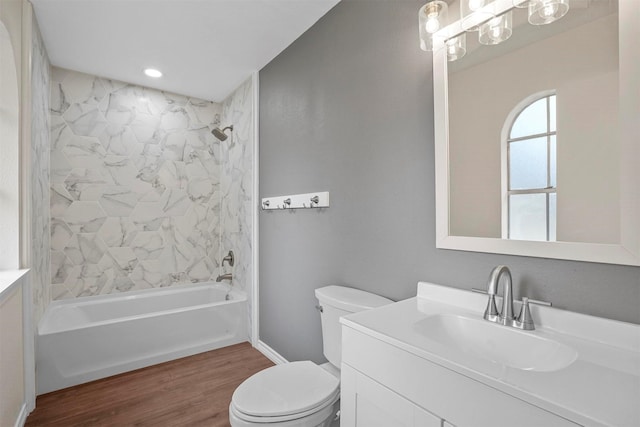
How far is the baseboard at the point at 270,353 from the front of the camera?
95.7 inches

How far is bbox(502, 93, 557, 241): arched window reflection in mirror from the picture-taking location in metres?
1.01

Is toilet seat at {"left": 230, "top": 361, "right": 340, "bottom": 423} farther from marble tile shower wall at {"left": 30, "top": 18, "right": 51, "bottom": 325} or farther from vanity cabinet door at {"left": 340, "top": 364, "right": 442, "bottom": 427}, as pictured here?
marble tile shower wall at {"left": 30, "top": 18, "right": 51, "bottom": 325}

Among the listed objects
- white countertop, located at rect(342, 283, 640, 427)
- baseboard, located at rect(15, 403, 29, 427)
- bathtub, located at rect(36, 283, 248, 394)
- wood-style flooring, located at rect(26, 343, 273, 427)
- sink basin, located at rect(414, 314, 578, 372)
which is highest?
white countertop, located at rect(342, 283, 640, 427)

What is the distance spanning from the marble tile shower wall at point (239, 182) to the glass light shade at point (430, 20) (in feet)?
5.90

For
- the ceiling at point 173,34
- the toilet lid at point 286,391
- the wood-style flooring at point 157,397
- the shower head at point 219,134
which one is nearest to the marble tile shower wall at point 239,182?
→ the shower head at point 219,134

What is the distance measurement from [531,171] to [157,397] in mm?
2493

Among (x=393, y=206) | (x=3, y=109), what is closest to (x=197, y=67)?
(x=3, y=109)

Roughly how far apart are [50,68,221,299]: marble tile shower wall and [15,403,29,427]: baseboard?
→ 45.3 inches

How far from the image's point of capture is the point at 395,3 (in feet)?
5.03

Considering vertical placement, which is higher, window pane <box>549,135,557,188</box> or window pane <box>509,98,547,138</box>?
window pane <box>509,98,547,138</box>

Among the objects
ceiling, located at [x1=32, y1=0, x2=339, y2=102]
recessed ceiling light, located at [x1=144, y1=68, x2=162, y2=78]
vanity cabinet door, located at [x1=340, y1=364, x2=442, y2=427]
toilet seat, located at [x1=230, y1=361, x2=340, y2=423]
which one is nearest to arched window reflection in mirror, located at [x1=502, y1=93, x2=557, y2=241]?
vanity cabinet door, located at [x1=340, y1=364, x2=442, y2=427]

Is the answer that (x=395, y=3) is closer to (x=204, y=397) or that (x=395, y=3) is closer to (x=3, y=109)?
(x=3, y=109)

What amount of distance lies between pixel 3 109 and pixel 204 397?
212cm

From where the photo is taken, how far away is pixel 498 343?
102 centimetres
